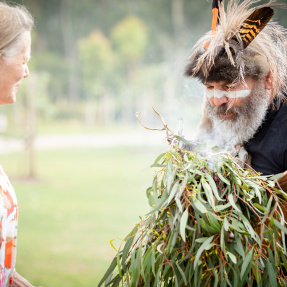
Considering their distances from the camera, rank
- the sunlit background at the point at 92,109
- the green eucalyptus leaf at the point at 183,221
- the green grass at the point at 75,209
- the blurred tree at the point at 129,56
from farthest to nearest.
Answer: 1. the blurred tree at the point at 129,56
2. the sunlit background at the point at 92,109
3. the green grass at the point at 75,209
4. the green eucalyptus leaf at the point at 183,221

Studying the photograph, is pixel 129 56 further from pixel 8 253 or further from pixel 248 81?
pixel 8 253

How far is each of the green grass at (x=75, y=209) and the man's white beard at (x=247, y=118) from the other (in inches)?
74.2

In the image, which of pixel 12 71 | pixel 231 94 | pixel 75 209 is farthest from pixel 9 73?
pixel 75 209

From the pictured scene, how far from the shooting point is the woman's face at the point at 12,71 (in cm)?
125

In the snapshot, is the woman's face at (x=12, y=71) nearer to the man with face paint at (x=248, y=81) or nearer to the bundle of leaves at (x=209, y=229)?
the bundle of leaves at (x=209, y=229)

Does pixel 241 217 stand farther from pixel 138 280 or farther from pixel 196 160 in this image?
pixel 138 280

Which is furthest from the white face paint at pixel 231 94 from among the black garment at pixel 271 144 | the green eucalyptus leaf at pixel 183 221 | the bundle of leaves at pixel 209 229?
the green eucalyptus leaf at pixel 183 221

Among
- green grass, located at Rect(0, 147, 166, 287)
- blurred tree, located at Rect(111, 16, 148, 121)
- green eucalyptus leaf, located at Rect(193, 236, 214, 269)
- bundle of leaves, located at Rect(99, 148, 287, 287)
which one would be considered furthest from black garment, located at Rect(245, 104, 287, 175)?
blurred tree, located at Rect(111, 16, 148, 121)

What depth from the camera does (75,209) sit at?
20.6 feet

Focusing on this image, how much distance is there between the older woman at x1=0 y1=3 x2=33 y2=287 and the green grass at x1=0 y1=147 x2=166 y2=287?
204 centimetres

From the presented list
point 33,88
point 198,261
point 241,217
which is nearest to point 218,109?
point 241,217

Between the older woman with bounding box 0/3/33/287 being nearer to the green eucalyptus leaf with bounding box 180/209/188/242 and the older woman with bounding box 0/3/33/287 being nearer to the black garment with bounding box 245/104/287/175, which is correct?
the green eucalyptus leaf with bounding box 180/209/188/242

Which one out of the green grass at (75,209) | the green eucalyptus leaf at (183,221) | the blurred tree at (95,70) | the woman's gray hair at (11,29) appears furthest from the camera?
the blurred tree at (95,70)

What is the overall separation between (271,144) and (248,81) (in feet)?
0.81
